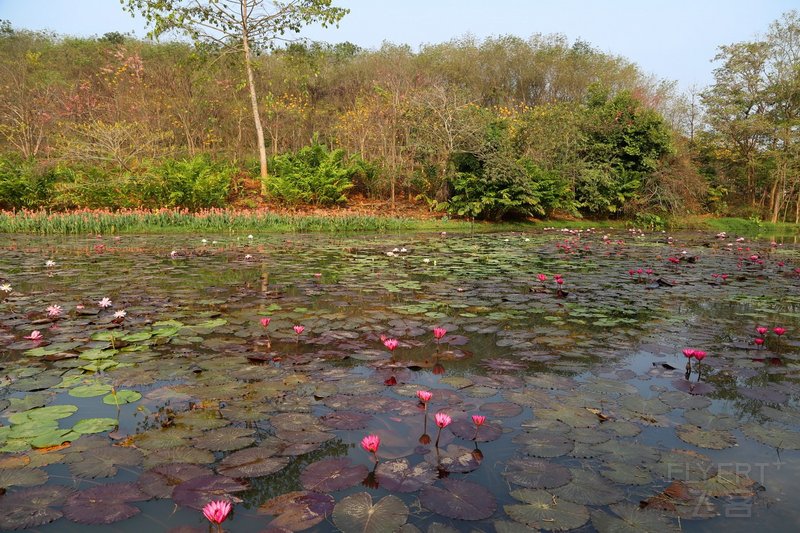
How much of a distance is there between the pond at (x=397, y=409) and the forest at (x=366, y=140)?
1134 centimetres

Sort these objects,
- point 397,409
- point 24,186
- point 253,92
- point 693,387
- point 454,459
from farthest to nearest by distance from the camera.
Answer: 1. point 253,92
2. point 24,186
3. point 693,387
4. point 397,409
5. point 454,459

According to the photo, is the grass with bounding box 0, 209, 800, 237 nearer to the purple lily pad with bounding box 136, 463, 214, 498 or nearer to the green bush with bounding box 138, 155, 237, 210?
the green bush with bounding box 138, 155, 237, 210

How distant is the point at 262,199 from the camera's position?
17219 mm

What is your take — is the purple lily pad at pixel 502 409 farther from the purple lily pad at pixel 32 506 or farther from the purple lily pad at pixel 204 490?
the purple lily pad at pixel 32 506

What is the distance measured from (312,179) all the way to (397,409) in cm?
1502

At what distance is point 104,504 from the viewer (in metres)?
1.66

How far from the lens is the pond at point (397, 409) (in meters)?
1.70

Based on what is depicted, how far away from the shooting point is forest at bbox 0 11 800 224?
1588 centimetres

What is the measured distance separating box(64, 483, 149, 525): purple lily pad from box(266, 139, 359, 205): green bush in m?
15.2

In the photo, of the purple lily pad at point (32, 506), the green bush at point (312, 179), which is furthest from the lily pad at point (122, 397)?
the green bush at point (312, 179)

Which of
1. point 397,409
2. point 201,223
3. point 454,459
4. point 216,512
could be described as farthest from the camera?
point 201,223

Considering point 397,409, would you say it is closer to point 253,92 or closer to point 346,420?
point 346,420

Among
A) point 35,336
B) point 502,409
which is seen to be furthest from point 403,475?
point 35,336

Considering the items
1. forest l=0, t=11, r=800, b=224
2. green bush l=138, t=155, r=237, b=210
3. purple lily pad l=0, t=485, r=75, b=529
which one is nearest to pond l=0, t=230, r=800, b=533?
purple lily pad l=0, t=485, r=75, b=529
